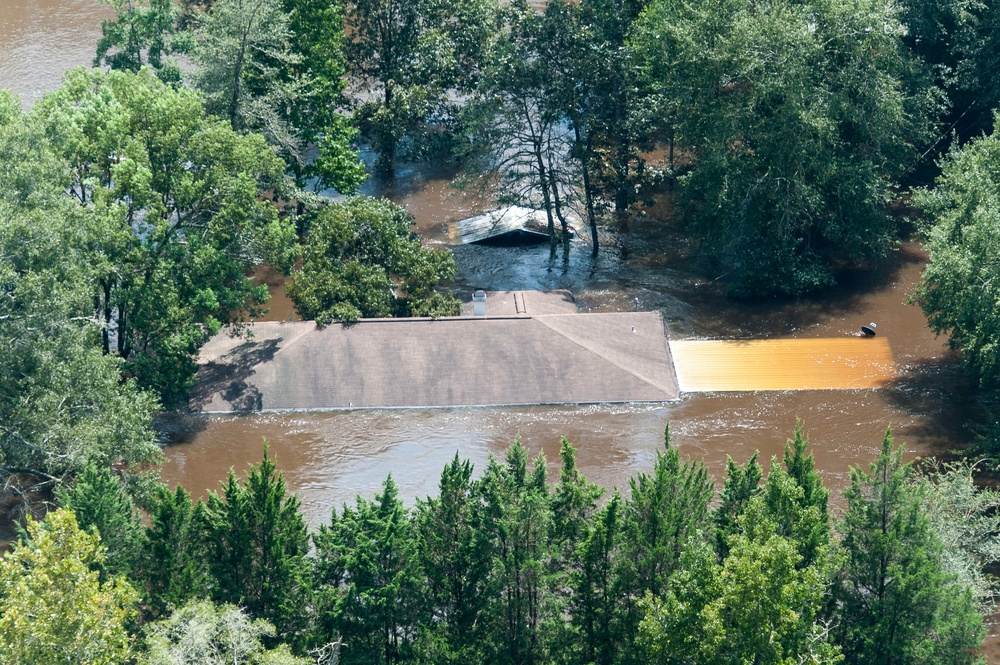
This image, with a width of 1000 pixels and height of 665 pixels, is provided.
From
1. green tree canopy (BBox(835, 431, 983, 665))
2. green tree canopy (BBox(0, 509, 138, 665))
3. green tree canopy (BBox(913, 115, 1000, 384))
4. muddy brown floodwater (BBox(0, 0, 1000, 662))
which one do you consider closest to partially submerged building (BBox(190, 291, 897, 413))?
muddy brown floodwater (BBox(0, 0, 1000, 662))

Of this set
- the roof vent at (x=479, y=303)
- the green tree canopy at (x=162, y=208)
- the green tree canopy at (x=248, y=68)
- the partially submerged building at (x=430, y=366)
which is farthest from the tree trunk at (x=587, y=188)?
the green tree canopy at (x=162, y=208)

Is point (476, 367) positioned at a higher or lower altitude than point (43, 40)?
lower

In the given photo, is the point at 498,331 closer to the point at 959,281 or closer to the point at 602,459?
the point at 602,459

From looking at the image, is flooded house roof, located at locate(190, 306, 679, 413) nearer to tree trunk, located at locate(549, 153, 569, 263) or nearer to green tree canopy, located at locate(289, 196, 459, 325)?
green tree canopy, located at locate(289, 196, 459, 325)

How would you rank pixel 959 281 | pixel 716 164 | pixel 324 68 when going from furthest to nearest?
1. pixel 324 68
2. pixel 716 164
3. pixel 959 281

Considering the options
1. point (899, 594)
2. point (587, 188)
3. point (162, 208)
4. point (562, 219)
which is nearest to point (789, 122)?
point (587, 188)

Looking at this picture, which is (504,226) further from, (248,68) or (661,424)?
(661,424)

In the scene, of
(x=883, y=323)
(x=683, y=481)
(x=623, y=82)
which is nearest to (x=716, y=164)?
(x=623, y=82)
